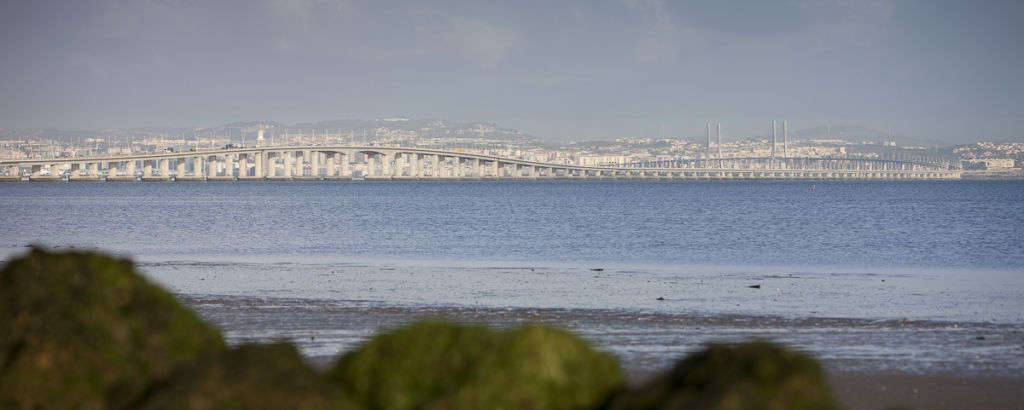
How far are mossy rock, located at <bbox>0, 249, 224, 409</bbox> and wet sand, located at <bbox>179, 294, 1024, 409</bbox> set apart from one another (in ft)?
19.7

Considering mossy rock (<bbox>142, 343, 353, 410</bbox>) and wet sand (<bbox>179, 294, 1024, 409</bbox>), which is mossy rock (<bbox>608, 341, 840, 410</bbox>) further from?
wet sand (<bbox>179, 294, 1024, 409</bbox>)

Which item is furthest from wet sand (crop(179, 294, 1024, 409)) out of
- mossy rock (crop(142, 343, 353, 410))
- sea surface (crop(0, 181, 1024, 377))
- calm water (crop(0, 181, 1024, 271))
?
calm water (crop(0, 181, 1024, 271))

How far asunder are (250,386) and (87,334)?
1.07m

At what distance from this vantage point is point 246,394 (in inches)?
127

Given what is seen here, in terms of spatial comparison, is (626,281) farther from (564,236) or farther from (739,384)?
(564,236)

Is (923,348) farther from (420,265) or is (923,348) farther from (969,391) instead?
(420,265)

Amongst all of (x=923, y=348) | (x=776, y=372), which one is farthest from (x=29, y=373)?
(x=923, y=348)

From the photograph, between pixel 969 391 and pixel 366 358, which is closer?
pixel 366 358

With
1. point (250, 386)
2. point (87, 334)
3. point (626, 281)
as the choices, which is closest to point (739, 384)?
point (250, 386)

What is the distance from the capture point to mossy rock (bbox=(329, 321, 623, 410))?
3.59 meters

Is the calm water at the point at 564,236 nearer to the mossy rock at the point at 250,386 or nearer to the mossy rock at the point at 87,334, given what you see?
the mossy rock at the point at 87,334

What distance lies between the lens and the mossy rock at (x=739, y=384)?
3.19 metres

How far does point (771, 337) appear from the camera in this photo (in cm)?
1305

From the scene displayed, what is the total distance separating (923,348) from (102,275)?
33.2 ft
